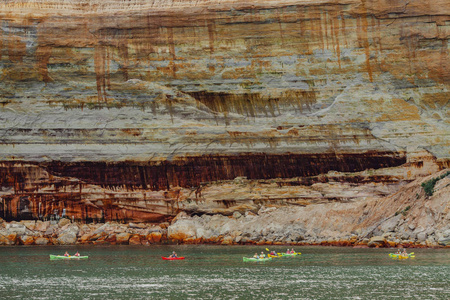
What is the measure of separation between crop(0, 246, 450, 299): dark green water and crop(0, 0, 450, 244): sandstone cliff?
9.47 metres

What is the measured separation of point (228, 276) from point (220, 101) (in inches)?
799

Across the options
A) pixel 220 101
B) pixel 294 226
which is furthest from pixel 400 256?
pixel 220 101

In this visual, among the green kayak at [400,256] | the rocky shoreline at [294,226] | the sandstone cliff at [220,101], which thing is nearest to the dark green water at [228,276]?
the green kayak at [400,256]

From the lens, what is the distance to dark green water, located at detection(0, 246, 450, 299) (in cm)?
2564

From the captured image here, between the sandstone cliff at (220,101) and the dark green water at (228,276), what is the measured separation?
9.47 meters

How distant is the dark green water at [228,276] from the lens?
25.6 m

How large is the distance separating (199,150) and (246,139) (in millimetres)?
3307

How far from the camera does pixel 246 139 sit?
4969 cm

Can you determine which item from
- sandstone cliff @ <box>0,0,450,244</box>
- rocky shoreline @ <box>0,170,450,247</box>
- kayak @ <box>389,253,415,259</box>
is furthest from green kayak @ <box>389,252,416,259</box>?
sandstone cliff @ <box>0,0,450,244</box>

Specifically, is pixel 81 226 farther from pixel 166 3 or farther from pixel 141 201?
pixel 166 3

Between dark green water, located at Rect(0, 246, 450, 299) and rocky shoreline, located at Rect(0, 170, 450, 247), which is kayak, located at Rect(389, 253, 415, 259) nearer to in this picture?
dark green water, located at Rect(0, 246, 450, 299)

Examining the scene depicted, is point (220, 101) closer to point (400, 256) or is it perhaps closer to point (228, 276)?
point (400, 256)

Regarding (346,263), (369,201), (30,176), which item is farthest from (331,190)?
(30,176)

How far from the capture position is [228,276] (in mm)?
30406
